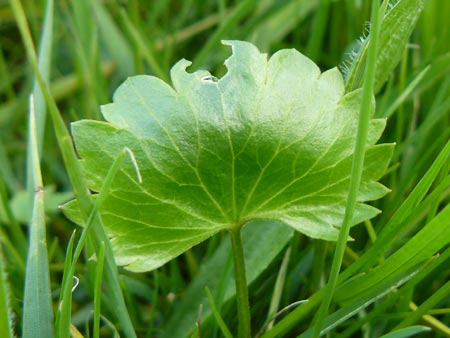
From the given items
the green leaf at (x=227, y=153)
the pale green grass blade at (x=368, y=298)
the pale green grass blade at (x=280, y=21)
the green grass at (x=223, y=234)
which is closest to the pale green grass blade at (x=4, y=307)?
the green grass at (x=223, y=234)

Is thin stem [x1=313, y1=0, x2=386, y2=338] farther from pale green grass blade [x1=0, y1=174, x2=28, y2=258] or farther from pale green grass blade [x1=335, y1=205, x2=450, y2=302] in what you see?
pale green grass blade [x1=0, y1=174, x2=28, y2=258]

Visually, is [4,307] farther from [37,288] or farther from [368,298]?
[368,298]

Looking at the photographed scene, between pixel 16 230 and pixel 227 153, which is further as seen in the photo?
pixel 16 230

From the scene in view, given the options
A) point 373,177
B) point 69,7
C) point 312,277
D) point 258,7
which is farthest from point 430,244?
point 69,7

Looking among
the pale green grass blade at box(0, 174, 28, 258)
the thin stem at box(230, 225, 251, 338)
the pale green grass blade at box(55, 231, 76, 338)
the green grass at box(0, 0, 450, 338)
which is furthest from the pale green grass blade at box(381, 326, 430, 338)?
the pale green grass blade at box(0, 174, 28, 258)

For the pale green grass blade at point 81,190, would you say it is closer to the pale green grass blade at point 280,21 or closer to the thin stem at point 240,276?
the thin stem at point 240,276

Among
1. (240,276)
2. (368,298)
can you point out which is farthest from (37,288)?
(368,298)

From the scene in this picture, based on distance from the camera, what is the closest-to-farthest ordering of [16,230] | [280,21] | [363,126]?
[363,126], [16,230], [280,21]
